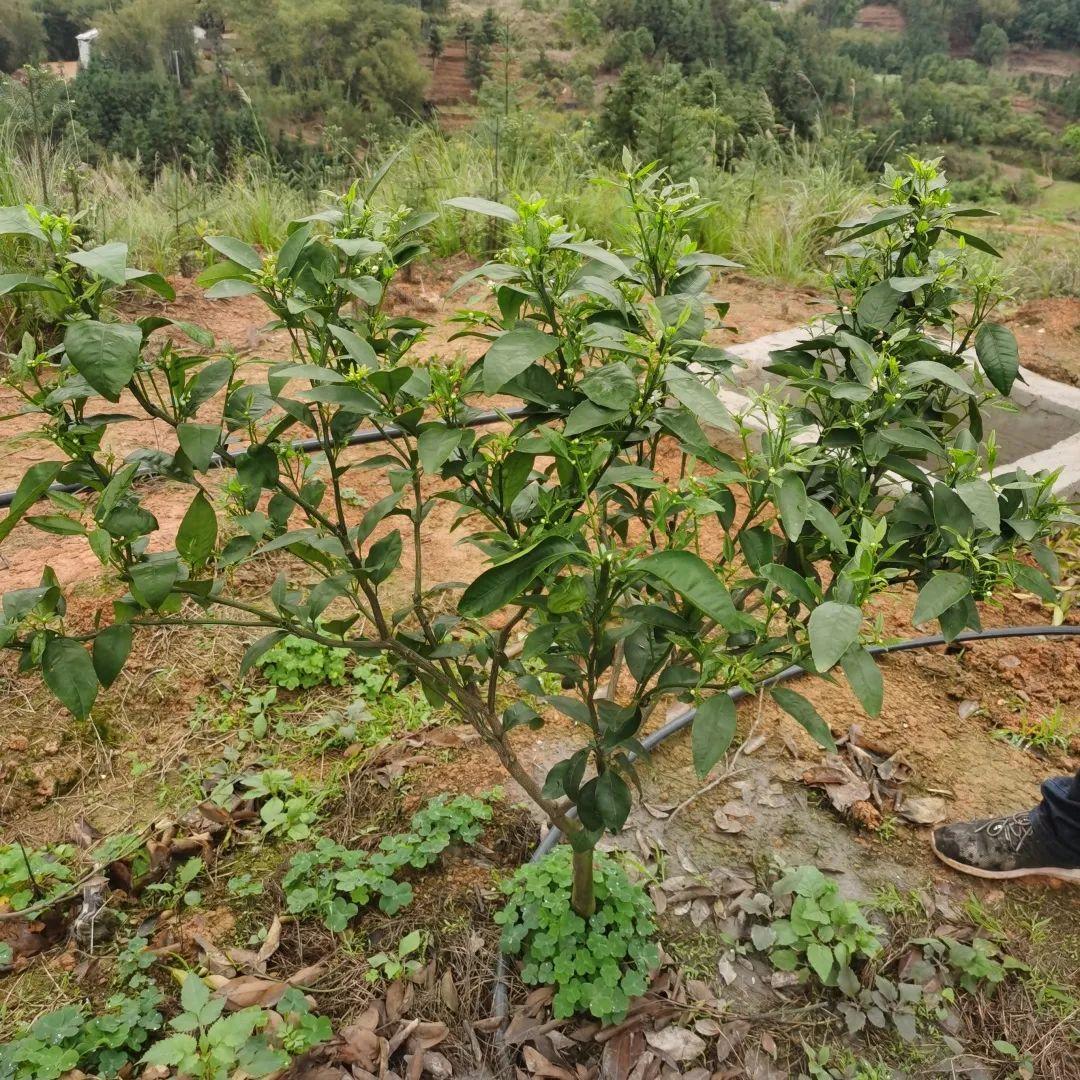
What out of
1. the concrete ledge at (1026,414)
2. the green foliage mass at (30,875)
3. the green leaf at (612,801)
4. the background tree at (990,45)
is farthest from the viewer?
the background tree at (990,45)

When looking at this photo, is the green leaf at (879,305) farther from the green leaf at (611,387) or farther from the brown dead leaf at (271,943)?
the brown dead leaf at (271,943)

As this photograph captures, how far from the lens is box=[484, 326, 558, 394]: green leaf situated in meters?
0.87

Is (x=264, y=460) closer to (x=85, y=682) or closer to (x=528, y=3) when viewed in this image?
(x=85, y=682)

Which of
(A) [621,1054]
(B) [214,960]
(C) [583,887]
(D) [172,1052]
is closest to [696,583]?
(C) [583,887]

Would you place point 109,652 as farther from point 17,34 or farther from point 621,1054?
point 17,34

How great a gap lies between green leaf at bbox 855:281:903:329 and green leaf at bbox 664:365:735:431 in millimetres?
407

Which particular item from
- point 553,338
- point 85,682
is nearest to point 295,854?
point 85,682

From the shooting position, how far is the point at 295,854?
1.84 metres

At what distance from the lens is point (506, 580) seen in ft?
3.18

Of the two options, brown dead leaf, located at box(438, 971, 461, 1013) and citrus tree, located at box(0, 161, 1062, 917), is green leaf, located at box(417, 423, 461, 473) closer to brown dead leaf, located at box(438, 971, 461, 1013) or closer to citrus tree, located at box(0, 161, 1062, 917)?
citrus tree, located at box(0, 161, 1062, 917)

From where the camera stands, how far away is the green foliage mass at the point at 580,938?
4.94 ft

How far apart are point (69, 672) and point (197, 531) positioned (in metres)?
0.25

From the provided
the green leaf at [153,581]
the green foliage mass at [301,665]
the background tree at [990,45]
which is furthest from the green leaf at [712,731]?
the background tree at [990,45]

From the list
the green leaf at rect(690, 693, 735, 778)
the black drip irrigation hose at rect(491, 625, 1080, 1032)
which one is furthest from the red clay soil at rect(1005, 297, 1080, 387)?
the green leaf at rect(690, 693, 735, 778)
